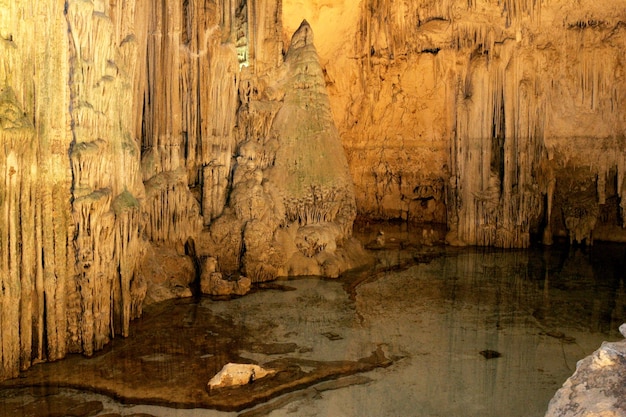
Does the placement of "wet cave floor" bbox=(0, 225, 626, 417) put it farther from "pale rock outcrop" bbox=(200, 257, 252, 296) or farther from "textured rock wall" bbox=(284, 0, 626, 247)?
"textured rock wall" bbox=(284, 0, 626, 247)

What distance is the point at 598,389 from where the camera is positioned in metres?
2.98

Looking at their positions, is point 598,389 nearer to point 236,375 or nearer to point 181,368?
point 236,375

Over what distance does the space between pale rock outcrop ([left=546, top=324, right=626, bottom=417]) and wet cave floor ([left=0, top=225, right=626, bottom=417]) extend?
263 cm

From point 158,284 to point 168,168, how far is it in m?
1.91

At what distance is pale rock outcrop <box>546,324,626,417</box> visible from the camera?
2.84m

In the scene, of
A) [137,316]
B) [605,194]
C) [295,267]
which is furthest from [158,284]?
[605,194]

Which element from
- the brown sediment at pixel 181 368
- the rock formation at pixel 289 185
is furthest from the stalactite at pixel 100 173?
the rock formation at pixel 289 185

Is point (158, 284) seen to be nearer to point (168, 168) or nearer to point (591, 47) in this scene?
point (168, 168)

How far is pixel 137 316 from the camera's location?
8.30m

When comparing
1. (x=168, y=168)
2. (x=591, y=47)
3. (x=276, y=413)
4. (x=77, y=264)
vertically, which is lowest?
(x=276, y=413)

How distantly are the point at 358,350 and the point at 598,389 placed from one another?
4458 millimetres

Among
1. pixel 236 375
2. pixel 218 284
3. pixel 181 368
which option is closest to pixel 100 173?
pixel 181 368

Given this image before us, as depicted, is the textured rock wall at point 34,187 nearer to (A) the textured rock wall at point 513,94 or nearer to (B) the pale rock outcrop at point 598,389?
(B) the pale rock outcrop at point 598,389

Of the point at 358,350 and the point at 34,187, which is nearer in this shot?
the point at 34,187
